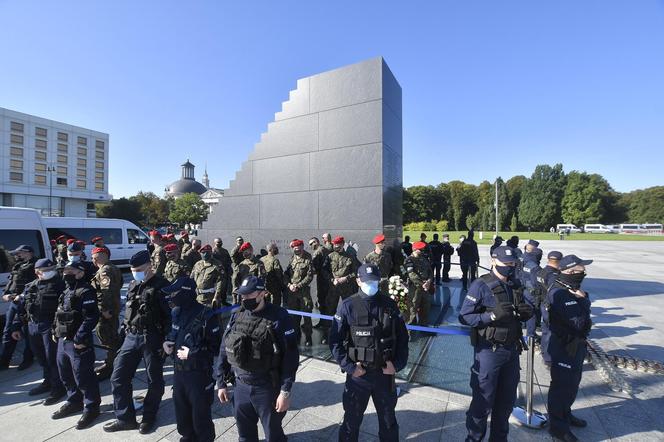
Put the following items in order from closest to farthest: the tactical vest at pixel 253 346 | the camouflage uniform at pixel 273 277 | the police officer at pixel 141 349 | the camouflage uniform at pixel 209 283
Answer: the tactical vest at pixel 253 346, the police officer at pixel 141 349, the camouflage uniform at pixel 209 283, the camouflage uniform at pixel 273 277

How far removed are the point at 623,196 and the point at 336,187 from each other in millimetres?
104049

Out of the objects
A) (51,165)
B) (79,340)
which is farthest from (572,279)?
(51,165)

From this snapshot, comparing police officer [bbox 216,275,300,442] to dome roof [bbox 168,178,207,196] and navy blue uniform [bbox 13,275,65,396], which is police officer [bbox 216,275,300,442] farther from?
dome roof [bbox 168,178,207,196]

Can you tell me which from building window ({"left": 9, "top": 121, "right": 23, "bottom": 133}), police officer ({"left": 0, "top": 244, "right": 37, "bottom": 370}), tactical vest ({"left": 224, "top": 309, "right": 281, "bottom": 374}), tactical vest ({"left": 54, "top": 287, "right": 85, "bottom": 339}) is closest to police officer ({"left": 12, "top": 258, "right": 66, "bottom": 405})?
tactical vest ({"left": 54, "top": 287, "right": 85, "bottom": 339})

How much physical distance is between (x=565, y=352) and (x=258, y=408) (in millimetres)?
3420

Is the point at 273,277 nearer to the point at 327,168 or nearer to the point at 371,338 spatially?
the point at 327,168

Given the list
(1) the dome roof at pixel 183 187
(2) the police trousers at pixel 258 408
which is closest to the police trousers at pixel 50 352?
(2) the police trousers at pixel 258 408

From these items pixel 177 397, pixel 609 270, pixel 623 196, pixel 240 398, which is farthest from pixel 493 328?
pixel 623 196

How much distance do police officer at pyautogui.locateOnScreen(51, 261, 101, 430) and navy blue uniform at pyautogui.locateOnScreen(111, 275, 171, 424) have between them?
19.3 inches

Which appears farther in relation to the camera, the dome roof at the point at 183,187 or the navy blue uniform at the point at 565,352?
the dome roof at the point at 183,187

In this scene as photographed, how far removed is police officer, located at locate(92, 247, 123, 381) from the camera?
4343mm

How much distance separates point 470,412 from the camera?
3021mm

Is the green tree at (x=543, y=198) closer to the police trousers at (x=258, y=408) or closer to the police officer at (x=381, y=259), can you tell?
the police officer at (x=381, y=259)

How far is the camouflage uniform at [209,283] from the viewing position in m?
5.67
